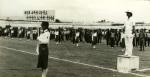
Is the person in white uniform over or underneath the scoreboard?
underneath

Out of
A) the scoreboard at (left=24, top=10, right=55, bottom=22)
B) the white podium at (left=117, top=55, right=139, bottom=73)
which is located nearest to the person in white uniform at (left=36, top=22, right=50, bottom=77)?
the white podium at (left=117, top=55, right=139, bottom=73)

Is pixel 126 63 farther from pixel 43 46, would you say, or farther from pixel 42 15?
pixel 42 15

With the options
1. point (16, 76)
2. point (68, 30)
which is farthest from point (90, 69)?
point (68, 30)

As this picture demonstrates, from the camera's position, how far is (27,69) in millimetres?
13938

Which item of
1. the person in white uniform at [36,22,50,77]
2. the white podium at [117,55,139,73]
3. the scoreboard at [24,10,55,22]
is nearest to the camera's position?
the person in white uniform at [36,22,50,77]

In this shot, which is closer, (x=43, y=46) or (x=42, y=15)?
(x=43, y=46)

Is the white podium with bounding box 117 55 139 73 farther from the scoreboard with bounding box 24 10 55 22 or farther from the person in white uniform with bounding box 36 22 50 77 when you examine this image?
the scoreboard with bounding box 24 10 55 22

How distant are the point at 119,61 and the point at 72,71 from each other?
85.4 inches

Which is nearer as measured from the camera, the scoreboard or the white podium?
the white podium

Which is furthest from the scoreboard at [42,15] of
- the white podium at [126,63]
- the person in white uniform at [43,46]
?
the person in white uniform at [43,46]

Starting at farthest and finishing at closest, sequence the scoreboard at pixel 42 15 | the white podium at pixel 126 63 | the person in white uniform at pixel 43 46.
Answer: the scoreboard at pixel 42 15 → the white podium at pixel 126 63 → the person in white uniform at pixel 43 46

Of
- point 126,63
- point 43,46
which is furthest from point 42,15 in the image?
point 43,46

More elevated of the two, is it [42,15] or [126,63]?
[42,15]

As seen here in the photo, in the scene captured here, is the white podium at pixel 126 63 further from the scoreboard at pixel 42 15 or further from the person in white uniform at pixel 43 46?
the scoreboard at pixel 42 15
